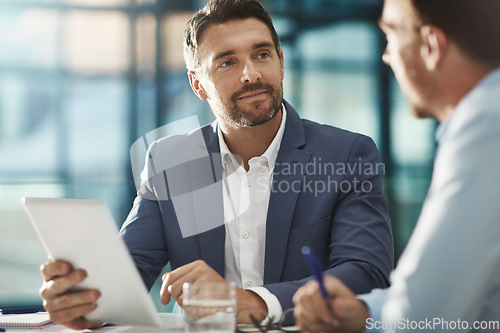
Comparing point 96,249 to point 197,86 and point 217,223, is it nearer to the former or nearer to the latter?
point 217,223

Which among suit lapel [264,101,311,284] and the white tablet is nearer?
the white tablet

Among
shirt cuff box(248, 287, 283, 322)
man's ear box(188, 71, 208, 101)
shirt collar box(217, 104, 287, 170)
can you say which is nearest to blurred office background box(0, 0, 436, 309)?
man's ear box(188, 71, 208, 101)

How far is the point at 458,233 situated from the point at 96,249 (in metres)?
0.66

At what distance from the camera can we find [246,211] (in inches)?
76.1

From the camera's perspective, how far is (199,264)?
1.35 meters

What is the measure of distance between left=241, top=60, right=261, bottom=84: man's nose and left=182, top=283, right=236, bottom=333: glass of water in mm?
1114

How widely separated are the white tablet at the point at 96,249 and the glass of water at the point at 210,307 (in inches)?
4.6

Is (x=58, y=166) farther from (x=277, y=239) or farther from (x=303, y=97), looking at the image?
(x=277, y=239)

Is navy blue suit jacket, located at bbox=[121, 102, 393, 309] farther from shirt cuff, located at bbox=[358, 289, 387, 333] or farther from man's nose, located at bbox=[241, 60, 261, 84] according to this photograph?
shirt cuff, located at bbox=[358, 289, 387, 333]

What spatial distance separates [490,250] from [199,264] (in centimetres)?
70

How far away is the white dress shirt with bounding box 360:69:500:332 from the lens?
851mm

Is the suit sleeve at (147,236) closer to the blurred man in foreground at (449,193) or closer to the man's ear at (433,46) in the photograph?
the blurred man in foreground at (449,193)

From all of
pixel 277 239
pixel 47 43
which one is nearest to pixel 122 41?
pixel 47 43

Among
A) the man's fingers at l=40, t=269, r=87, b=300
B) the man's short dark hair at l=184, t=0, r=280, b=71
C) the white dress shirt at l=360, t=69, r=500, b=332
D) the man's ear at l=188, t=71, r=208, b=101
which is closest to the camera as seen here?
the white dress shirt at l=360, t=69, r=500, b=332
